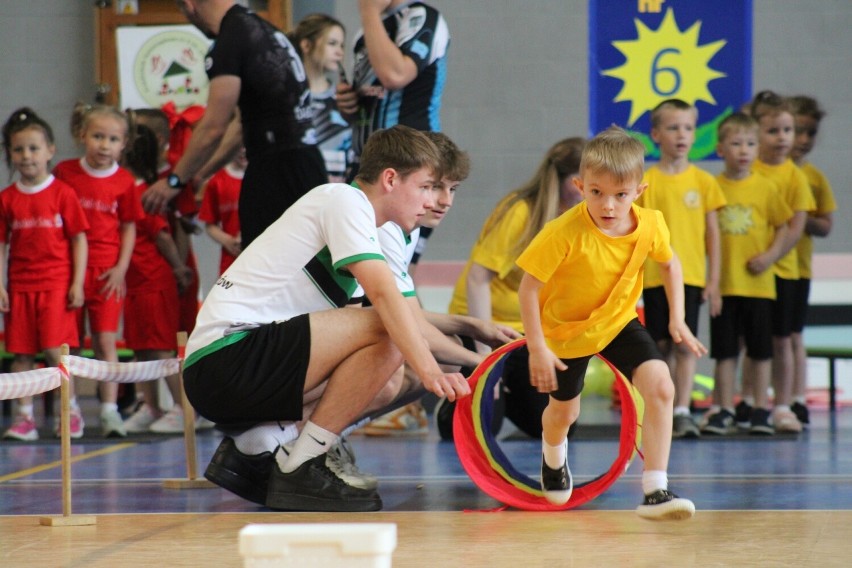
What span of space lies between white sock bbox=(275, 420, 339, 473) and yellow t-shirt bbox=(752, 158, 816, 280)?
321cm

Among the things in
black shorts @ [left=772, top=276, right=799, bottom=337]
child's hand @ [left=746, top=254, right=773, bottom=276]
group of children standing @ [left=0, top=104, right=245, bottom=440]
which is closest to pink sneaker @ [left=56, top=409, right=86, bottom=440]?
group of children standing @ [left=0, top=104, right=245, bottom=440]

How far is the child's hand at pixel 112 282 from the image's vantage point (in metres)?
5.34

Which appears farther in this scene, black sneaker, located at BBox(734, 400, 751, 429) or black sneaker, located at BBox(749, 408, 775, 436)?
black sneaker, located at BBox(734, 400, 751, 429)

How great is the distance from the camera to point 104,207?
5.43 m

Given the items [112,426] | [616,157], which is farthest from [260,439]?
[112,426]

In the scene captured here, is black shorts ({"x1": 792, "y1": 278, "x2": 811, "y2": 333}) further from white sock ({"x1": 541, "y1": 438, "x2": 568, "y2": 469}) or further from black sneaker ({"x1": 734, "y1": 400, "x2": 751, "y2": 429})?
white sock ({"x1": 541, "y1": 438, "x2": 568, "y2": 469})

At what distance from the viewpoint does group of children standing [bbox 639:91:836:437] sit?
5141mm

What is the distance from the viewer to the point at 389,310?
9.13ft

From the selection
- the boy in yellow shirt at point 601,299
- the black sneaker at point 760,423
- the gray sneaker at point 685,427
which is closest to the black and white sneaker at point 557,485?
the boy in yellow shirt at point 601,299

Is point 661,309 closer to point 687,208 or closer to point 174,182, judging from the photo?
point 687,208

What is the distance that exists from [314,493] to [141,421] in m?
2.74

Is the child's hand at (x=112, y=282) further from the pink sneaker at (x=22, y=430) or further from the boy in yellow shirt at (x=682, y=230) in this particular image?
the boy in yellow shirt at (x=682, y=230)

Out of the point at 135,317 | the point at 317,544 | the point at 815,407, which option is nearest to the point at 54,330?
the point at 135,317

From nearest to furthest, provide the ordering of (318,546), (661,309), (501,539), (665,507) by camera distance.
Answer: (318,546), (501,539), (665,507), (661,309)
